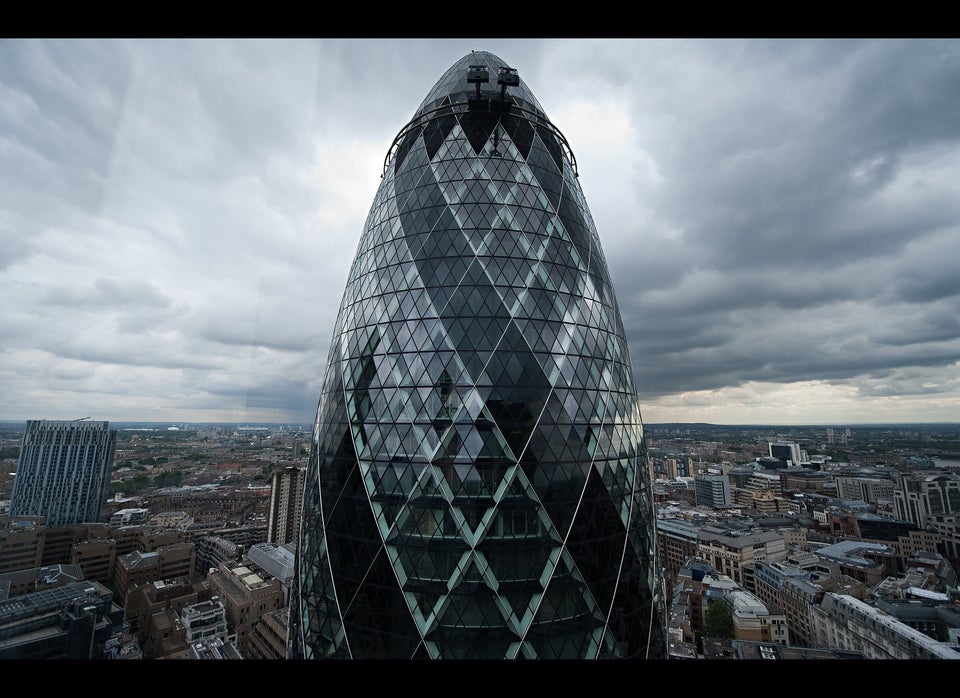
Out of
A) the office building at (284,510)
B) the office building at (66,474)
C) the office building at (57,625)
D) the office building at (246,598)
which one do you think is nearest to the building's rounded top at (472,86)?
the office building at (57,625)

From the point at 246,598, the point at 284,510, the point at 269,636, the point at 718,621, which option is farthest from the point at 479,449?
the point at 284,510

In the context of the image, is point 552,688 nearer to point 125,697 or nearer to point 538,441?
point 125,697

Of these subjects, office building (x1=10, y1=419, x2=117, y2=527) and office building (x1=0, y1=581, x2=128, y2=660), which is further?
office building (x1=10, y1=419, x2=117, y2=527)

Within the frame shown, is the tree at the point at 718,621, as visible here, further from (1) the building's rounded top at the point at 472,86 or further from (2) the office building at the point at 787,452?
(2) the office building at the point at 787,452

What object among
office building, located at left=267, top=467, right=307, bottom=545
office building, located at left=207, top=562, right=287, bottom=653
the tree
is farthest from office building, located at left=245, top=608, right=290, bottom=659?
the tree

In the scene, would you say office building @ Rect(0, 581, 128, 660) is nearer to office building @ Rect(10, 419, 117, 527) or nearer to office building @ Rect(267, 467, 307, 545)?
office building @ Rect(10, 419, 117, 527)

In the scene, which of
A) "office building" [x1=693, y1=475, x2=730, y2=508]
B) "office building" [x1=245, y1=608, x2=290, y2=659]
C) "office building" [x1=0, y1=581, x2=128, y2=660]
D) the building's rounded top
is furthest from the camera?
"office building" [x1=693, y1=475, x2=730, y2=508]

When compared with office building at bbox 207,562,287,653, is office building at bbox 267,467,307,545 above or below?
above

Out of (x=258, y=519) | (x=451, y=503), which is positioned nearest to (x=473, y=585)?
(x=451, y=503)

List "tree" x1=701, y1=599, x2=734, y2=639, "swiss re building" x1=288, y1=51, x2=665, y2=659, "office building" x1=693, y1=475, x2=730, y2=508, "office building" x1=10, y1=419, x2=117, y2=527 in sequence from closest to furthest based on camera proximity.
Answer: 1. "swiss re building" x1=288, y1=51, x2=665, y2=659
2. "tree" x1=701, y1=599, x2=734, y2=639
3. "office building" x1=10, y1=419, x2=117, y2=527
4. "office building" x1=693, y1=475, x2=730, y2=508
